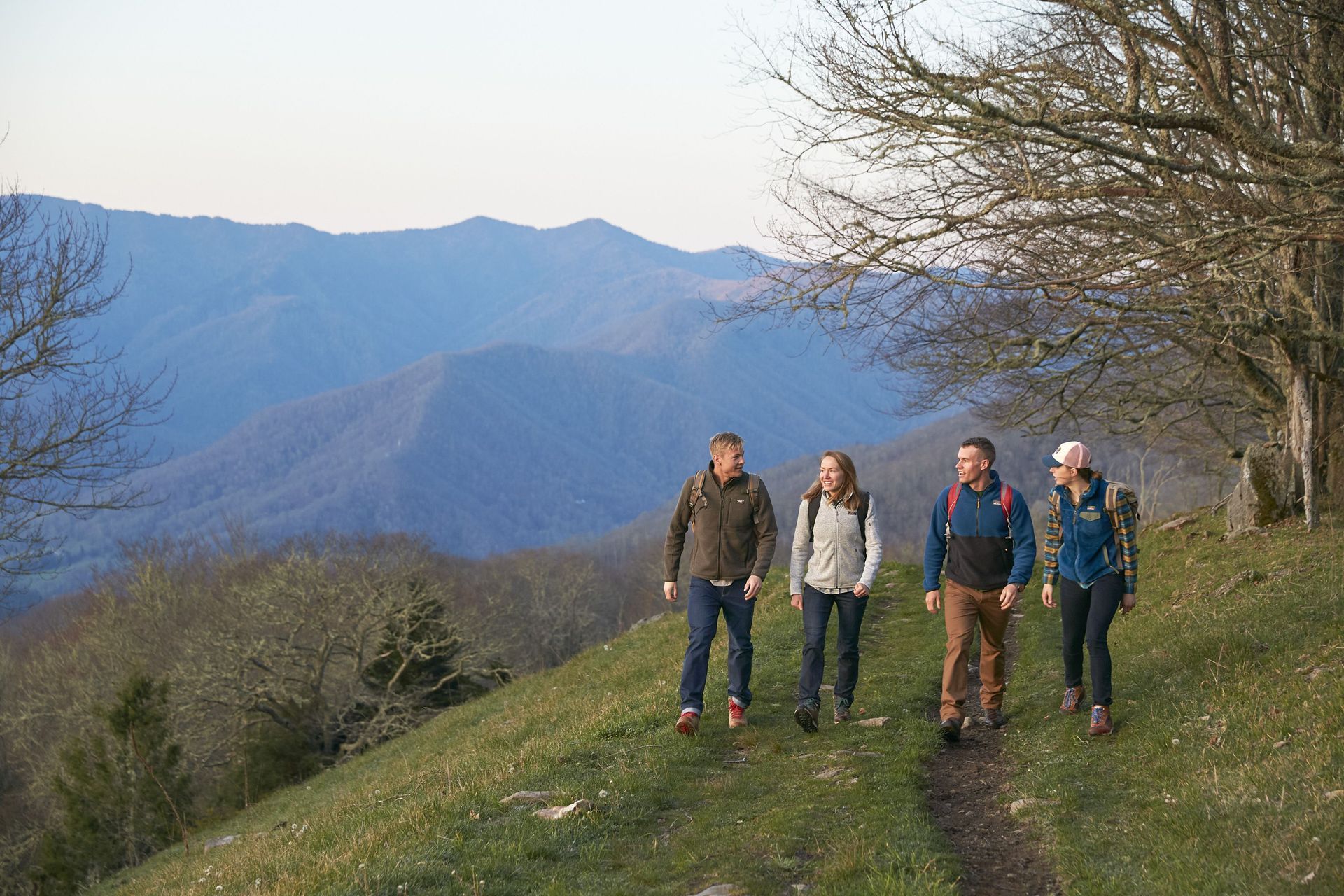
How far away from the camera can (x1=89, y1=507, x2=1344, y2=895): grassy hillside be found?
243 inches

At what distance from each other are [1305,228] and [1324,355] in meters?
10.2

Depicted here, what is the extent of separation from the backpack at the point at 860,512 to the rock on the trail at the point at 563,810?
3.25m

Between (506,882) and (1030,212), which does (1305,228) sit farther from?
(506,882)

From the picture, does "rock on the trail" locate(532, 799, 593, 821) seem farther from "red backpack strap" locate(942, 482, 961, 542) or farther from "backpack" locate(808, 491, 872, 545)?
"red backpack strap" locate(942, 482, 961, 542)

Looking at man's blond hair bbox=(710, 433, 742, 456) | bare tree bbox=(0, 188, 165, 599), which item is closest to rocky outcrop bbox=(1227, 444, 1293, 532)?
man's blond hair bbox=(710, 433, 742, 456)

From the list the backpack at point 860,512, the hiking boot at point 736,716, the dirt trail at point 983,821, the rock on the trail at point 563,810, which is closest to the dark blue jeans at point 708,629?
the hiking boot at point 736,716

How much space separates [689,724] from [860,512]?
2.54m

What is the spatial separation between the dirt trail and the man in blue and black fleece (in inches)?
17.9

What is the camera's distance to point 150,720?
84.6 ft

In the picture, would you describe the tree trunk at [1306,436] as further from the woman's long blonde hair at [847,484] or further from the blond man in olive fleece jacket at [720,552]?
the blond man in olive fleece jacket at [720,552]

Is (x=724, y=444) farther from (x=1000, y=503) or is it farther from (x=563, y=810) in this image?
(x=563, y=810)

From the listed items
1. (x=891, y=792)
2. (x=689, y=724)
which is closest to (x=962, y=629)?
(x=891, y=792)

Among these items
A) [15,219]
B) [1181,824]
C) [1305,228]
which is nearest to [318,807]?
[15,219]

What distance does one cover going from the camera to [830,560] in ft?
31.4
